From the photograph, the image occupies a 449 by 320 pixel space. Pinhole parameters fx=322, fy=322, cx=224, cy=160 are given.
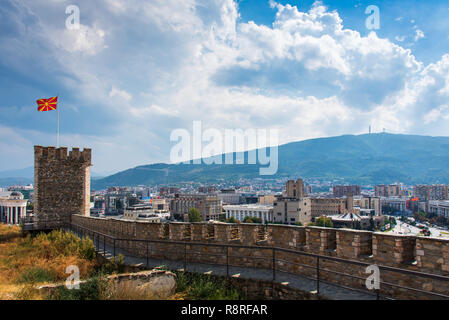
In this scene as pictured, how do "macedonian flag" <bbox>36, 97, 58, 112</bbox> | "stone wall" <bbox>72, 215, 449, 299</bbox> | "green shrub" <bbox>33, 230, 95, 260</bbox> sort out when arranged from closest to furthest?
"stone wall" <bbox>72, 215, 449, 299</bbox>
"green shrub" <bbox>33, 230, 95, 260</bbox>
"macedonian flag" <bbox>36, 97, 58, 112</bbox>

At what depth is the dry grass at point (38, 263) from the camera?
690cm

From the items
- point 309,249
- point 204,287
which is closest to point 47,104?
point 204,287

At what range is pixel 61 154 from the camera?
1980 cm

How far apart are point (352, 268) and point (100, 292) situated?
527 cm

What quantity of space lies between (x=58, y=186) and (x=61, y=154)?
197cm

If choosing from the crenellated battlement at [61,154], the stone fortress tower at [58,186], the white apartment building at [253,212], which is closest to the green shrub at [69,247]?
the stone fortress tower at [58,186]

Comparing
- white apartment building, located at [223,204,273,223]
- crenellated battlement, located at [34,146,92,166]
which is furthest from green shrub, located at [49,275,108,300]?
white apartment building, located at [223,204,273,223]

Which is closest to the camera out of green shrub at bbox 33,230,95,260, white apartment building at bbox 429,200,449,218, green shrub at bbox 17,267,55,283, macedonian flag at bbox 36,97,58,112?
green shrub at bbox 17,267,55,283

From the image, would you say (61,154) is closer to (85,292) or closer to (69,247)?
(69,247)

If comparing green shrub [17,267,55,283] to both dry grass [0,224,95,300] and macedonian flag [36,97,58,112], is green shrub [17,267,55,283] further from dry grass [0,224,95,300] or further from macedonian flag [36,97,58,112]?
macedonian flag [36,97,58,112]

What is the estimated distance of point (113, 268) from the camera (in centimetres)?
888

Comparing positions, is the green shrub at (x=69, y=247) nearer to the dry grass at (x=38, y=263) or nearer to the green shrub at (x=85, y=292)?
the dry grass at (x=38, y=263)

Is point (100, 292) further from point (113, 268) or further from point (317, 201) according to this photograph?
point (317, 201)

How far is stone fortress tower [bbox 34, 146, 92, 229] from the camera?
1914 centimetres
